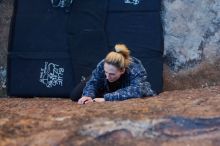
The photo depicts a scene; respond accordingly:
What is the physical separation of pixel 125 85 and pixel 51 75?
1.97 metres

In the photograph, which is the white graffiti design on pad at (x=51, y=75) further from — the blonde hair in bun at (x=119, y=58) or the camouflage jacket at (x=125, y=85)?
the blonde hair in bun at (x=119, y=58)

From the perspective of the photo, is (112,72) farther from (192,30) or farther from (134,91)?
(192,30)

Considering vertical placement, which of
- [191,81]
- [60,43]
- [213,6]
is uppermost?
[213,6]

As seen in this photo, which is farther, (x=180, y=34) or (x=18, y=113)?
(x=180, y=34)

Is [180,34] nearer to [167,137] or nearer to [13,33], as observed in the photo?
[13,33]

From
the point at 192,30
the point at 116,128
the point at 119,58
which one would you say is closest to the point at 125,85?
the point at 119,58

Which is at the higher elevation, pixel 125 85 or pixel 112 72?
pixel 112 72

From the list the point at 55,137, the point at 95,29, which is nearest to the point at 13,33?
the point at 95,29

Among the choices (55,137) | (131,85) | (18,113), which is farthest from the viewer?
(131,85)

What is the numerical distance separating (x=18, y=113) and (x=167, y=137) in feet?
2.85

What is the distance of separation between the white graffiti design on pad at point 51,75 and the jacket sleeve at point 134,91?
199 centimetres

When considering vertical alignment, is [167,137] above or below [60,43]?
below

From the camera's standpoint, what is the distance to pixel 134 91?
12.9ft

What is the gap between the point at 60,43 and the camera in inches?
230
